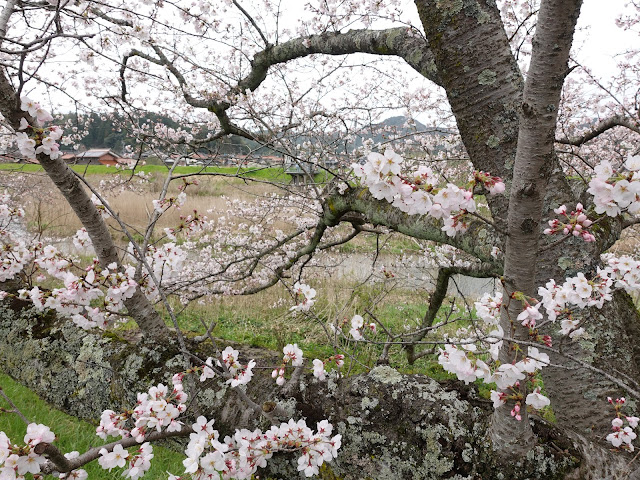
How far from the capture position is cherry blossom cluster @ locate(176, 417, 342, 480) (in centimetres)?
135

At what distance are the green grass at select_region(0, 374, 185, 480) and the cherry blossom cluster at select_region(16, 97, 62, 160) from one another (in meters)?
1.69

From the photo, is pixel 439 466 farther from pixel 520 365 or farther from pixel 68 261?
pixel 68 261

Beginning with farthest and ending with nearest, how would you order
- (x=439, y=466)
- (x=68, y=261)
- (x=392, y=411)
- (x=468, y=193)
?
(x=68, y=261) < (x=392, y=411) < (x=439, y=466) < (x=468, y=193)

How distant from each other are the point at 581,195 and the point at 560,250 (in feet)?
→ 1.49

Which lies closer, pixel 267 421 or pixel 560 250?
pixel 267 421

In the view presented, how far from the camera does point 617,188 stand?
3.24ft

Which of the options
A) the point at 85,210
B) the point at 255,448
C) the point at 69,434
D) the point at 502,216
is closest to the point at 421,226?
the point at 502,216

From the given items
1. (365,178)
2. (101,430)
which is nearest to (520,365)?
(365,178)

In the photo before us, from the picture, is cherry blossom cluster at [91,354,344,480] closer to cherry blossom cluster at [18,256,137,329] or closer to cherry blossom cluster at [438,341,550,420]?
cherry blossom cluster at [438,341,550,420]

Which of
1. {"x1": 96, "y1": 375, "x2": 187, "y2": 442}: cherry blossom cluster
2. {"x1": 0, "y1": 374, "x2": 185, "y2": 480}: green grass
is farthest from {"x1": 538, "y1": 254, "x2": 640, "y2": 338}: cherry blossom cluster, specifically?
{"x1": 0, "y1": 374, "x2": 185, "y2": 480}: green grass

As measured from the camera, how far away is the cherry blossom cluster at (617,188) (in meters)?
0.97

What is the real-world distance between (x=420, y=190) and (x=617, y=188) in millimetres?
503

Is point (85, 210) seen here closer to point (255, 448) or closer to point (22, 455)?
point (22, 455)

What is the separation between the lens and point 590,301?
4.75ft
